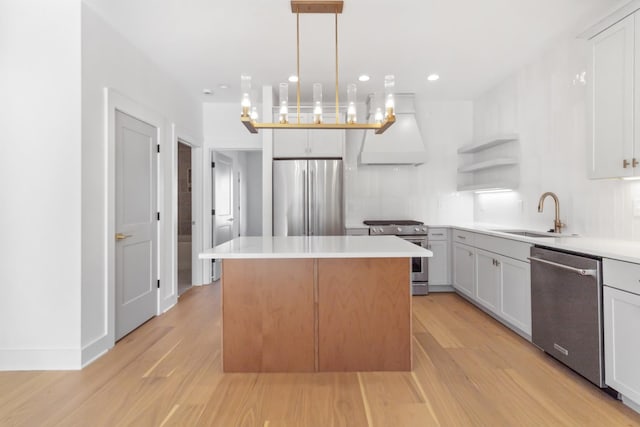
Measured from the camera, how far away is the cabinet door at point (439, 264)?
4.68 meters

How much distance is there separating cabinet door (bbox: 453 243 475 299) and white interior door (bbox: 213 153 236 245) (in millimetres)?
3394

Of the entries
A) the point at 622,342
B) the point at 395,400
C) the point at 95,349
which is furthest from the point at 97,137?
the point at 622,342

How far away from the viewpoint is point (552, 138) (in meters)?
3.48

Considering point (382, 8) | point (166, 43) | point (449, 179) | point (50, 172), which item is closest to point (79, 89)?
point (50, 172)

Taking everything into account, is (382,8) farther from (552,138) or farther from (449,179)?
(449,179)

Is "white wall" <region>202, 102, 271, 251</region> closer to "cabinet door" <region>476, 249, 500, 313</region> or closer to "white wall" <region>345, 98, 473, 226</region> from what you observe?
"white wall" <region>345, 98, 473, 226</region>

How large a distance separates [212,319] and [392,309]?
2051 mm

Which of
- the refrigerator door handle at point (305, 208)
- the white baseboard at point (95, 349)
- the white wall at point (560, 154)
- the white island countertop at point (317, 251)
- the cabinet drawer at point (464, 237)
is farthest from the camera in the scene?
the refrigerator door handle at point (305, 208)

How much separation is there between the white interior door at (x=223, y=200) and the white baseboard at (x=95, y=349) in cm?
247

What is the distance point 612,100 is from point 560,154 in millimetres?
1011

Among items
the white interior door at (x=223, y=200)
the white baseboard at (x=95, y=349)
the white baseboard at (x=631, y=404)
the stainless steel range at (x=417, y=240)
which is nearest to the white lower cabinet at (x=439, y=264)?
the stainless steel range at (x=417, y=240)

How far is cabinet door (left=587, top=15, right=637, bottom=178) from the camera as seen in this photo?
229 cm

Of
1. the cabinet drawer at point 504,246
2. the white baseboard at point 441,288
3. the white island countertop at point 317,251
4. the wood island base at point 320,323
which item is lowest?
the white baseboard at point 441,288

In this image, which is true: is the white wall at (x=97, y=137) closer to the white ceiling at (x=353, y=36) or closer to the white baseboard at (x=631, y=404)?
the white ceiling at (x=353, y=36)
